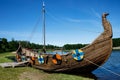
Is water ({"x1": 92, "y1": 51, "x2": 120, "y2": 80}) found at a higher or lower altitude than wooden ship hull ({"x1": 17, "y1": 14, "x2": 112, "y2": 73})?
lower

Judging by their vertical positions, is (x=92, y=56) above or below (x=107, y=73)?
above

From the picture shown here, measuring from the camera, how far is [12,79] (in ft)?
42.3

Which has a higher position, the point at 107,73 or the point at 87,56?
the point at 87,56

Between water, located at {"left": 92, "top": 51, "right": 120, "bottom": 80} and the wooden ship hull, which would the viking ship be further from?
water, located at {"left": 92, "top": 51, "right": 120, "bottom": 80}

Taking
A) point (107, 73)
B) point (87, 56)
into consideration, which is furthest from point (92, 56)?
point (107, 73)

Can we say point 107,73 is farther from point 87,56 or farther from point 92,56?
point 87,56

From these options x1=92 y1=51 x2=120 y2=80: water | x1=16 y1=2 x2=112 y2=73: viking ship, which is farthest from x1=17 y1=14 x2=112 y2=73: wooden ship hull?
x1=92 y1=51 x2=120 y2=80: water

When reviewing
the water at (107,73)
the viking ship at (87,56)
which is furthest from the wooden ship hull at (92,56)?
the water at (107,73)

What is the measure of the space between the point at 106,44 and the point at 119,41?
379 ft

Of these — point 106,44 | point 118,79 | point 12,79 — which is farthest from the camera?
point 118,79

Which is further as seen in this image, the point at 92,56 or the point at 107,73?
the point at 107,73

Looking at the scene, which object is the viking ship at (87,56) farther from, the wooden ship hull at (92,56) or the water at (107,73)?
the water at (107,73)

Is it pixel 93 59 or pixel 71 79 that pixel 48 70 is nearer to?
pixel 71 79

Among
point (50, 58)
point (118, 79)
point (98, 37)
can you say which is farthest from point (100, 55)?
point (50, 58)
